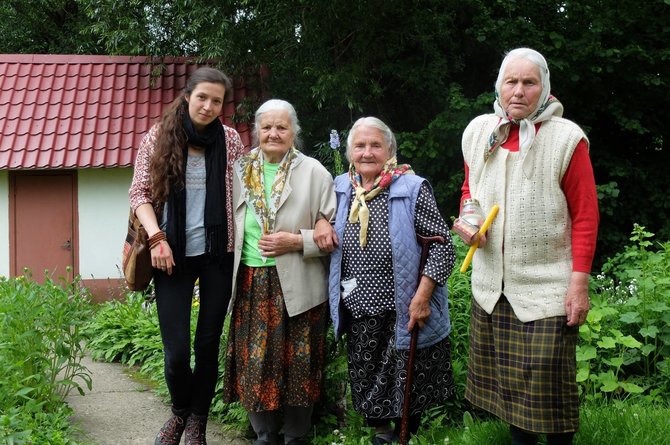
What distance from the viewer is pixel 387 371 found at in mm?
3451

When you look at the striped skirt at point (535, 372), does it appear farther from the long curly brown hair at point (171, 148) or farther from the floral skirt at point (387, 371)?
the long curly brown hair at point (171, 148)

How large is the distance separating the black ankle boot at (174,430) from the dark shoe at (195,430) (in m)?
0.03

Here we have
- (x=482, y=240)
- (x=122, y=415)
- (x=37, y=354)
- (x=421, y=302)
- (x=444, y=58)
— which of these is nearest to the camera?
(x=482, y=240)

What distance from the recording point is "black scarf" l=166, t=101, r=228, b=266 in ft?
11.2

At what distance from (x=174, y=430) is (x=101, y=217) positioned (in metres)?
6.85

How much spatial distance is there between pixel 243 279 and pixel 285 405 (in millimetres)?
710

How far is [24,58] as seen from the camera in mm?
11023

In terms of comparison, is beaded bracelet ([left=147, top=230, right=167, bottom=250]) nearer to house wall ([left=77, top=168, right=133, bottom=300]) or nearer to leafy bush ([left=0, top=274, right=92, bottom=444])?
leafy bush ([left=0, top=274, right=92, bottom=444])

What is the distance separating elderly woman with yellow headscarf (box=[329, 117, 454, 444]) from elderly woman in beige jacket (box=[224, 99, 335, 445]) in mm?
147

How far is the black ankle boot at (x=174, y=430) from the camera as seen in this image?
3.66 meters

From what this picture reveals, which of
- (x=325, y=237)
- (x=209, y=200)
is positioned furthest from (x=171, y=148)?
(x=325, y=237)

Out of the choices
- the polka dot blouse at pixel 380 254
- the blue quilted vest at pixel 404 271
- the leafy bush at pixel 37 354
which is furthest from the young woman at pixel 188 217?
the leafy bush at pixel 37 354

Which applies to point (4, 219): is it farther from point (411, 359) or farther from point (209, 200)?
point (411, 359)

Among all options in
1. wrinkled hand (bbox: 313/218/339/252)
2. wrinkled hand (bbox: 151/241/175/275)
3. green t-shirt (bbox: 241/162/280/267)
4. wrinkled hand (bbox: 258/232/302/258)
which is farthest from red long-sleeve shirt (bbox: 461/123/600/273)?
wrinkled hand (bbox: 151/241/175/275)
